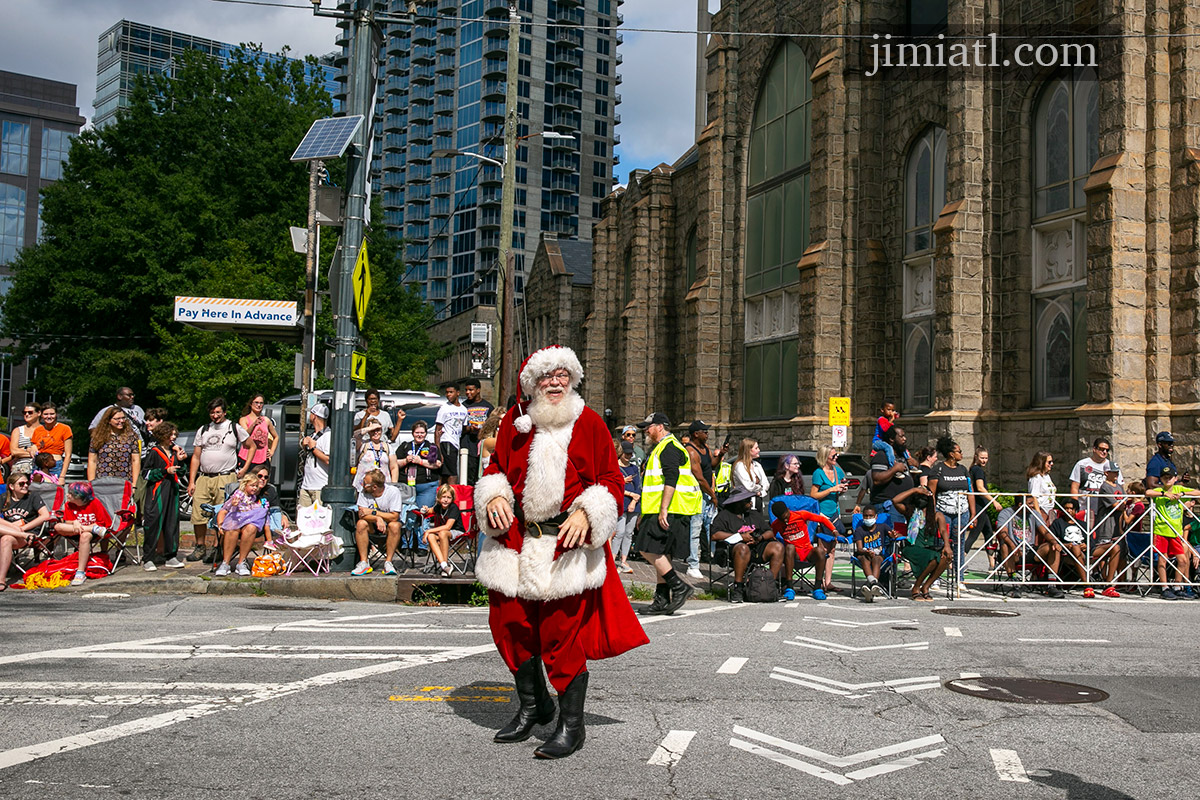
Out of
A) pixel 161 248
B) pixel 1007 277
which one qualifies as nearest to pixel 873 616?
pixel 1007 277

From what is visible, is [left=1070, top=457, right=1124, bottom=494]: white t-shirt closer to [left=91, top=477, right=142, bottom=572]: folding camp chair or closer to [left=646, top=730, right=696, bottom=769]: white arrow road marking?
[left=646, top=730, right=696, bottom=769]: white arrow road marking

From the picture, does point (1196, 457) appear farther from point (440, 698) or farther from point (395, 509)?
point (440, 698)

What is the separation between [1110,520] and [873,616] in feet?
15.0

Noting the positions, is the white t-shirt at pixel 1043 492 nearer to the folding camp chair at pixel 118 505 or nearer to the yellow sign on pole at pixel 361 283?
the yellow sign on pole at pixel 361 283

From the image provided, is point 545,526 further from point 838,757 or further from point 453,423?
point 453,423

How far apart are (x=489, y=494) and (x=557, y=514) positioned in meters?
0.35

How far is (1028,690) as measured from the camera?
22.4ft

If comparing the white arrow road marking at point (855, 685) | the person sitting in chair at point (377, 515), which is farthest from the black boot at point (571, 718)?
the person sitting in chair at point (377, 515)

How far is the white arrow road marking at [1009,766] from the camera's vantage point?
15.9ft

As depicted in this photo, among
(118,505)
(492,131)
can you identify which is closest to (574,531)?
(118,505)

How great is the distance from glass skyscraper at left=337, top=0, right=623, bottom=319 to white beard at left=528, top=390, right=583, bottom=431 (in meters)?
96.8

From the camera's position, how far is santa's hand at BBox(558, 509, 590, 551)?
530 cm

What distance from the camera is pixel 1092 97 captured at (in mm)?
21219

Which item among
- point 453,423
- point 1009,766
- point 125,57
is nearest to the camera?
point 1009,766
